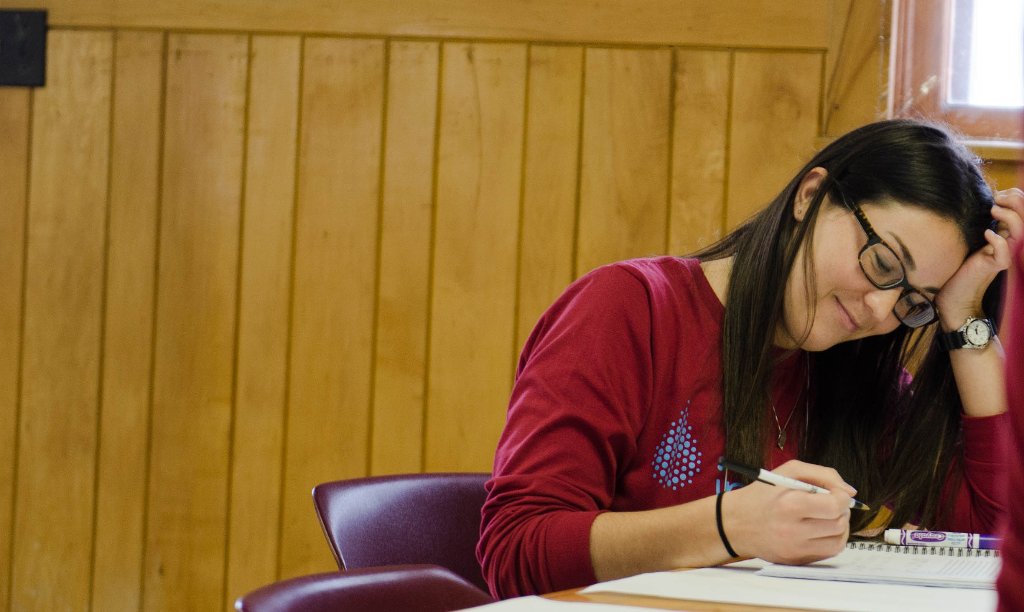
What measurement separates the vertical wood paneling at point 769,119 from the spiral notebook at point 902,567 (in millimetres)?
1231

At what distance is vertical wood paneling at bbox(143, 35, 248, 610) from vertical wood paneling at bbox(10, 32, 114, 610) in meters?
0.17

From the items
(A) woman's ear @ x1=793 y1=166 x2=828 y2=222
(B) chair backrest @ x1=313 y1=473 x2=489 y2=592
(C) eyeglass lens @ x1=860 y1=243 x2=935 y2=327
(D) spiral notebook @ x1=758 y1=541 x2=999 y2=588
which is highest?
(A) woman's ear @ x1=793 y1=166 x2=828 y2=222

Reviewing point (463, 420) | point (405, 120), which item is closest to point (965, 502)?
point (463, 420)

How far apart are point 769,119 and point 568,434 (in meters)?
1.37

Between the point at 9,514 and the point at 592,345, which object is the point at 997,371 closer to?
the point at 592,345

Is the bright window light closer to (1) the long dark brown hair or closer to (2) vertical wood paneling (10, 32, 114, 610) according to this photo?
(1) the long dark brown hair

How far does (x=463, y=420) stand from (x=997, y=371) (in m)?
1.21

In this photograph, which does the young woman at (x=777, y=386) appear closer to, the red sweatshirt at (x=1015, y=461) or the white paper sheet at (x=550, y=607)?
the white paper sheet at (x=550, y=607)

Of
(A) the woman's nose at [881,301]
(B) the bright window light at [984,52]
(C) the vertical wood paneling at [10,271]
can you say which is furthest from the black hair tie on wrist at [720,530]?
(C) the vertical wood paneling at [10,271]

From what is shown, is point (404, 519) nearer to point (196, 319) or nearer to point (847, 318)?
point (847, 318)

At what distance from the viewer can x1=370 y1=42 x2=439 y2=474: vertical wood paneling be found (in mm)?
2498

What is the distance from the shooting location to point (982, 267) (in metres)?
1.61

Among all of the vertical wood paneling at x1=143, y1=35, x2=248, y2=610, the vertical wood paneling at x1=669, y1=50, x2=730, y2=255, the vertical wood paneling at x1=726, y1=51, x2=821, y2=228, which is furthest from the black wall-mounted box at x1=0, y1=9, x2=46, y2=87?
the vertical wood paneling at x1=726, y1=51, x2=821, y2=228

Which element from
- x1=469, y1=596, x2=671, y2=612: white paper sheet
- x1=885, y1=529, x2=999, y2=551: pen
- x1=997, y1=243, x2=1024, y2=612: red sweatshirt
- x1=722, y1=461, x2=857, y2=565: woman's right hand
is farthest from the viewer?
x1=885, y1=529, x2=999, y2=551: pen
